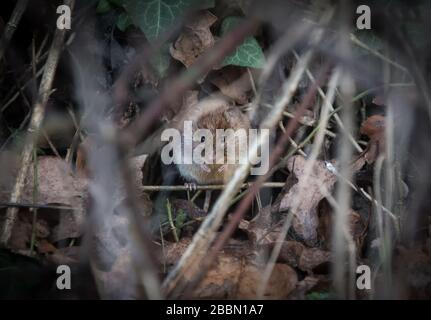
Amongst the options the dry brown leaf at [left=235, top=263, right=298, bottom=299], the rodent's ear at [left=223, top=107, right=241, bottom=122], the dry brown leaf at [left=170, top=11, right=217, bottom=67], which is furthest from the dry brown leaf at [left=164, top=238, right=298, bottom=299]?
the dry brown leaf at [left=170, top=11, right=217, bottom=67]

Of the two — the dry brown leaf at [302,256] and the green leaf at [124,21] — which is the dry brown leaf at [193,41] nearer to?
the green leaf at [124,21]

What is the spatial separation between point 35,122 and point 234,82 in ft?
2.72

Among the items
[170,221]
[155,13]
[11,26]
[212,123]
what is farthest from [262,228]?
[11,26]

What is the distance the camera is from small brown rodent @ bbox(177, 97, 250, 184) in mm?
1562

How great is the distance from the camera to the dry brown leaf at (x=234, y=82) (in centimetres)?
169

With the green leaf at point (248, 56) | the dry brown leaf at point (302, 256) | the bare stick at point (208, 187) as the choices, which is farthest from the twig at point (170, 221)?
the green leaf at point (248, 56)

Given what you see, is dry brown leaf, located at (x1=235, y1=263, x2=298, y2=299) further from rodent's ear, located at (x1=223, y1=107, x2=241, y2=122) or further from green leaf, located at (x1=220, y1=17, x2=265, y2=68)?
green leaf, located at (x1=220, y1=17, x2=265, y2=68)

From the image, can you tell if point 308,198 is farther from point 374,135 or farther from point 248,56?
point 248,56

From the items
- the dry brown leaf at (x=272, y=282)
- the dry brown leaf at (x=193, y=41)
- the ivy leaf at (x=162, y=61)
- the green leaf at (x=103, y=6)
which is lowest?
the dry brown leaf at (x=272, y=282)

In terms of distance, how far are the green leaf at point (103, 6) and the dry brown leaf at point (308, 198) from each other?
101 centimetres

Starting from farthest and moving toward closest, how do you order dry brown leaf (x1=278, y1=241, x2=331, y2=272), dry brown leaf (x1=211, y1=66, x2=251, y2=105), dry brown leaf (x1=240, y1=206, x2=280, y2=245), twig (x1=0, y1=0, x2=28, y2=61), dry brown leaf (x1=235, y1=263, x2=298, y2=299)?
dry brown leaf (x1=211, y1=66, x2=251, y2=105) < twig (x1=0, y1=0, x2=28, y2=61) < dry brown leaf (x1=240, y1=206, x2=280, y2=245) < dry brown leaf (x1=278, y1=241, x2=331, y2=272) < dry brown leaf (x1=235, y1=263, x2=298, y2=299)

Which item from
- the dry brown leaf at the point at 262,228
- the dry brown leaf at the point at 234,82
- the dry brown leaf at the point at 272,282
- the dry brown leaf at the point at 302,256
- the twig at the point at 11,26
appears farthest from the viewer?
the dry brown leaf at the point at 234,82

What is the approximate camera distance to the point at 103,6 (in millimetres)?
1610

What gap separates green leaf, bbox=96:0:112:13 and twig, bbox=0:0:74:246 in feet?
0.35
